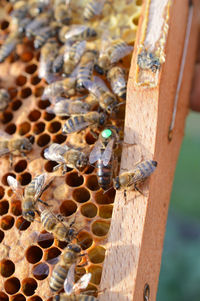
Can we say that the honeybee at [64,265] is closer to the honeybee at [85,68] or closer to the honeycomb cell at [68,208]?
the honeycomb cell at [68,208]

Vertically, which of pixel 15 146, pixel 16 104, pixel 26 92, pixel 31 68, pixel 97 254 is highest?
pixel 31 68

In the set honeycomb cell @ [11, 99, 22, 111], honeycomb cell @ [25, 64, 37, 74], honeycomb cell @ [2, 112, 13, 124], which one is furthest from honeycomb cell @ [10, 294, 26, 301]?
honeycomb cell @ [25, 64, 37, 74]

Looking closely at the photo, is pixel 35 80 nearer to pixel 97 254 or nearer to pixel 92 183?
pixel 92 183

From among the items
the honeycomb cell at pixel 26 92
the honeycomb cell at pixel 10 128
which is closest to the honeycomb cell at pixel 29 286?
the honeycomb cell at pixel 10 128

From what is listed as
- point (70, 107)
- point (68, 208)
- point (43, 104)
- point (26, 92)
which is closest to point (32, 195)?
point (68, 208)

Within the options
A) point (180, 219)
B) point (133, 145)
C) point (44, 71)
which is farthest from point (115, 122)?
point (180, 219)

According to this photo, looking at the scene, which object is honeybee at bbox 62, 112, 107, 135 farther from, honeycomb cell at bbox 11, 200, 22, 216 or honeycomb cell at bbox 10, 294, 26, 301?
honeycomb cell at bbox 10, 294, 26, 301

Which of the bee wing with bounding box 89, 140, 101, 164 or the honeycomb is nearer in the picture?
the honeycomb
